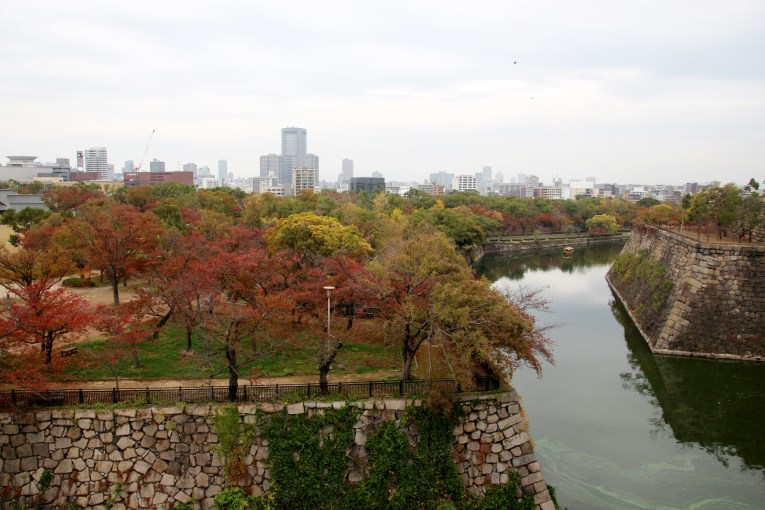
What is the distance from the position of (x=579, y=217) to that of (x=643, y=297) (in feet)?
171

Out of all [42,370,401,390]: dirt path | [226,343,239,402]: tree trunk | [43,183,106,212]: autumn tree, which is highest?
[43,183,106,212]: autumn tree

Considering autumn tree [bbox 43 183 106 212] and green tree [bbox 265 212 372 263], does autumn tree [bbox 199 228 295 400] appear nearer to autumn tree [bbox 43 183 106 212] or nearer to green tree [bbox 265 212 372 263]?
green tree [bbox 265 212 372 263]

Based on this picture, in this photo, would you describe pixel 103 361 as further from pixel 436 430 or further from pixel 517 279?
pixel 517 279

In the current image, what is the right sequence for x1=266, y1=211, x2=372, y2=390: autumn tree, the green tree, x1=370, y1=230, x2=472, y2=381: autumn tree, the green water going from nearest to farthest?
x1=370, y1=230, x2=472, y2=381: autumn tree
the green water
x1=266, y1=211, x2=372, y2=390: autumn tree
the green tree

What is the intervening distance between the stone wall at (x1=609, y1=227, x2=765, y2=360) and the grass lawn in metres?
15.6

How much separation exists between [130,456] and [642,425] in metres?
16.5

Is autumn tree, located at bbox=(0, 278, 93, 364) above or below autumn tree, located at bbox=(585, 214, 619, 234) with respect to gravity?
below

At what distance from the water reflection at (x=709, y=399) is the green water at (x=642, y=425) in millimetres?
36

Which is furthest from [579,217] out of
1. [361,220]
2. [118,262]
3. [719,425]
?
[118,262]

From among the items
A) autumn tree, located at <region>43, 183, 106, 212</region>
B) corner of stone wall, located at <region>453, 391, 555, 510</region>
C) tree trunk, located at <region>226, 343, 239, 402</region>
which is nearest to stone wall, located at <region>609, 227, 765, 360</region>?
corner of stone wall, located at <region>453, 391, 555, 510</region>

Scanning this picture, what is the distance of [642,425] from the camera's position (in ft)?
61.8

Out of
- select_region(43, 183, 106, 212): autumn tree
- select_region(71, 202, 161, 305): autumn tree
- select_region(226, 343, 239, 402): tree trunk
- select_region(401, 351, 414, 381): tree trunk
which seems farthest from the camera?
select_region(43, 183, 106, 212): autumn tree

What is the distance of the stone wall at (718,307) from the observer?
79.9ft

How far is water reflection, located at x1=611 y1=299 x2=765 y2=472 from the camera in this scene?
17.6m
